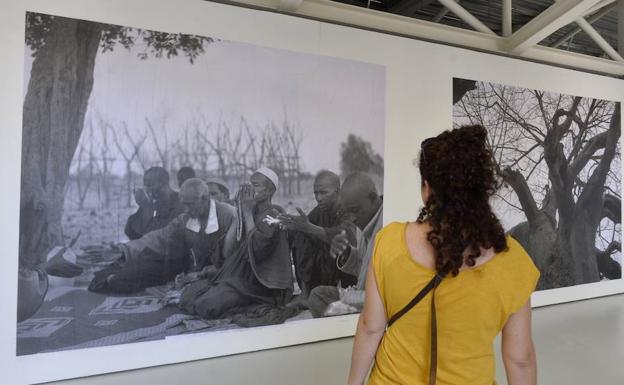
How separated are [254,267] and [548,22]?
14.4 ft

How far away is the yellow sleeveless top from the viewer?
114cm

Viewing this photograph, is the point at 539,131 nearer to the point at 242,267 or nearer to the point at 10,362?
the point at 242,267

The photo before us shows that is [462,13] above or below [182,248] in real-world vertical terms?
above

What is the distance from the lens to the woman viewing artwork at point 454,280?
1.14 m

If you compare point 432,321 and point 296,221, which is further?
point 296,221

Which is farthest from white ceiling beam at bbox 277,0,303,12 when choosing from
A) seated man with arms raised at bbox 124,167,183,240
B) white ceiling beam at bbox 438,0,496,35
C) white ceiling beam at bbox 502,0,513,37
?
white ceiling beam at bbox 502,0,513,37

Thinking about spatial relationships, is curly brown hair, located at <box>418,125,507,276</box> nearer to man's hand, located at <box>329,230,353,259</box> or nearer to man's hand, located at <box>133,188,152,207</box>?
man's hand, located at <box>133,188,152,207</box>

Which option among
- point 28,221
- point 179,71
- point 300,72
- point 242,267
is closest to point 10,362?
point 28,221

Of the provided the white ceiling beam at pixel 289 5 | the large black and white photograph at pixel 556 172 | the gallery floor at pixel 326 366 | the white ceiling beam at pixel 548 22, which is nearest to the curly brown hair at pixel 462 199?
the gallery floor at pixel 326 366

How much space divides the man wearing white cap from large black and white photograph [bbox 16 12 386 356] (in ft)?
0.04

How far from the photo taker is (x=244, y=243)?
3.60 meters

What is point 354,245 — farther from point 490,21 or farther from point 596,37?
point 490,21

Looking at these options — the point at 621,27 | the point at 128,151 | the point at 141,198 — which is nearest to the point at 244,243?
the point at 141,198

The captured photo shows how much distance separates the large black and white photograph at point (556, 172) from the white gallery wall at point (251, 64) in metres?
0.22
